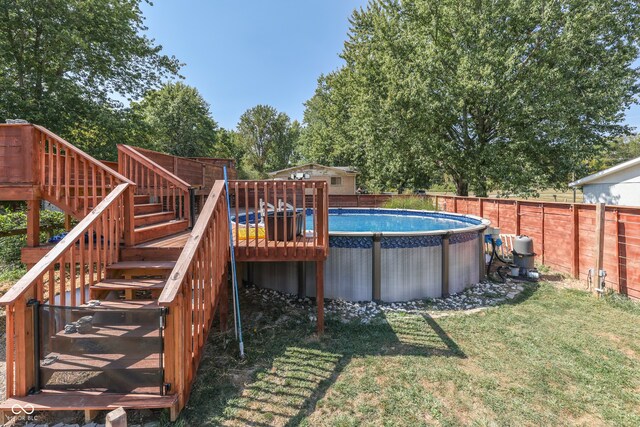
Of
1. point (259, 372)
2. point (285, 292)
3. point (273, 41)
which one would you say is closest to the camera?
point (259, 372)

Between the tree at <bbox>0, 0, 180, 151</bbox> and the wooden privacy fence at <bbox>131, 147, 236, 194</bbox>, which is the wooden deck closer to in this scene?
the wooden privacy fence at <bbox>131, 147, 236, 194</bbox>

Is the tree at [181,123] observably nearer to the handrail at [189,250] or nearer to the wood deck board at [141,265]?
the wood deck board at [141,265]

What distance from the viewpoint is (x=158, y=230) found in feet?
14.4

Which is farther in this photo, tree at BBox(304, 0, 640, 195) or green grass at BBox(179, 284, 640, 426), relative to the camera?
tree at BBox(304, 0, 640, 195)

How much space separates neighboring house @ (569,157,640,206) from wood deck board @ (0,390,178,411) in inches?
540

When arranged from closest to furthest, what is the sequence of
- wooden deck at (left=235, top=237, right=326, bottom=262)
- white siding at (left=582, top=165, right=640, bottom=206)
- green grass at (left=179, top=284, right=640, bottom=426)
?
green grass at (left=179, top=284, right=640, bottom=426) → wooden deck at (left=235, top=237, right=326, bottom=262) → white siding at (left=582, top=165, right=640, bottom=206)

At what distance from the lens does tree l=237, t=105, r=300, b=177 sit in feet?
136

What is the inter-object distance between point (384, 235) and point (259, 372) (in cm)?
284

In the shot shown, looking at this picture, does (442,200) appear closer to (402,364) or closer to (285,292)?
(285,292)

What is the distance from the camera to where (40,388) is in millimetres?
2312

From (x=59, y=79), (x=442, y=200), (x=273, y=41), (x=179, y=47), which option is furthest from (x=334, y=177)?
(x=59, y=79)

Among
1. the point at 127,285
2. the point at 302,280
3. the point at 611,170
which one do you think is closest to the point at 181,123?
the point at 302,280

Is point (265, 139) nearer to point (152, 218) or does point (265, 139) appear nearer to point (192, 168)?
point (192, 168)

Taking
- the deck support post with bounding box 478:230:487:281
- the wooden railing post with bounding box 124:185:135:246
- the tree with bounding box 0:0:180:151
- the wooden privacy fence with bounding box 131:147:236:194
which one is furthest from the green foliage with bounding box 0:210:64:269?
the deck support post with bounding box 478:230:487:281
